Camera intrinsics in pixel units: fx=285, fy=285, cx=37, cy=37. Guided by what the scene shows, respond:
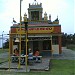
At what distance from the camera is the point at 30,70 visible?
19.7 m

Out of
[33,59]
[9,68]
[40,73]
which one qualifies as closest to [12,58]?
[33,59]

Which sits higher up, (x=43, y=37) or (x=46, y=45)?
(x=43, y=37)

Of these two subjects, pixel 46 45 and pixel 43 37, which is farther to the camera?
pixel 46 45

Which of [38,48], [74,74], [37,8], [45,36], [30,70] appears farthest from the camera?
[37,8]

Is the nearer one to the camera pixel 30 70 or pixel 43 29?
pixel 30 70

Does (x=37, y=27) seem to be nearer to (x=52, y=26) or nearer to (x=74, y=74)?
(x=52, y=26)

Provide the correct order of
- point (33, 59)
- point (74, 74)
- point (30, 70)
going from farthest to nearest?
point (33, 59)
point (30, 70)
point (74, 74)

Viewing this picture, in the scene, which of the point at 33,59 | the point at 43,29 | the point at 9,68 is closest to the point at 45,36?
the point at 43,29

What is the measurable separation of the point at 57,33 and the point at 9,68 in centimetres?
1761

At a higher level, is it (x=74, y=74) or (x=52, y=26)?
(x=52, y=26)

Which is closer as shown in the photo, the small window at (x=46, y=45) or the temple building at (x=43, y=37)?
the temple building at (x=43, y=37)

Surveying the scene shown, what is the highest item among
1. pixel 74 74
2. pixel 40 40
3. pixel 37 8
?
pixel 37 8

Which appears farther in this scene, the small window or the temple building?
the small window

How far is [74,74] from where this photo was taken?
17.7 metres
